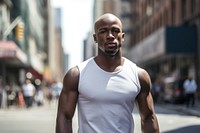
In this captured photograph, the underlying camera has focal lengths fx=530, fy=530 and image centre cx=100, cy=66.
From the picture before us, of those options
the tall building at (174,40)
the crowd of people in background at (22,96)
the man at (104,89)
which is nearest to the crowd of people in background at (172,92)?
the tall building at (174,40)

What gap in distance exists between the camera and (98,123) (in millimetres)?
3561

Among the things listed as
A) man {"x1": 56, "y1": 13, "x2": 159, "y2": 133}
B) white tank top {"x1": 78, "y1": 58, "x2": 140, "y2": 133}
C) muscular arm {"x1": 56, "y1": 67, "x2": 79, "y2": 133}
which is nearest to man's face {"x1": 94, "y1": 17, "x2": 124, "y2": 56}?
man {"x1": 56, "y1": 13, "x2": 159, "y2": 133}

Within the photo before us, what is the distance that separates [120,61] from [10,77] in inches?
2028

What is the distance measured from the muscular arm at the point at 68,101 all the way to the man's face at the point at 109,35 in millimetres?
256

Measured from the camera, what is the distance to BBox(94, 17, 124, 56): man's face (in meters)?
3.57

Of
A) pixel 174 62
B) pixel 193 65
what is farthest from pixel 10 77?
pixel 193 65

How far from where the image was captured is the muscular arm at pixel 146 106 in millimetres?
3709

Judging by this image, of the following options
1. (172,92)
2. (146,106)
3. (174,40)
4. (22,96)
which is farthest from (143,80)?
(174,40)

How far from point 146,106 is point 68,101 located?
0.56 meters

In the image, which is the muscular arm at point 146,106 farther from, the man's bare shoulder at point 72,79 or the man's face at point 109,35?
the man's bare shoulder at point 72,79

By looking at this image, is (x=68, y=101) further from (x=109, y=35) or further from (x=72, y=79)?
(x=109, y=35)

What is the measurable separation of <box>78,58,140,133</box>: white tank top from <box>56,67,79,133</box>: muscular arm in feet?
0.13

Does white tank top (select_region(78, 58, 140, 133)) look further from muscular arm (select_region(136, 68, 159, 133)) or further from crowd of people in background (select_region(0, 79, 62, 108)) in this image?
crowd of people in background (select_region(0, 79, 62, 108))

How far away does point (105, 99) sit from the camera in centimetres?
351
